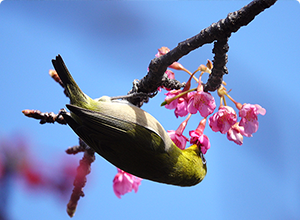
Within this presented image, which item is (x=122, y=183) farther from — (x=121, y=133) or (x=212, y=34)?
(x=212, y=34)

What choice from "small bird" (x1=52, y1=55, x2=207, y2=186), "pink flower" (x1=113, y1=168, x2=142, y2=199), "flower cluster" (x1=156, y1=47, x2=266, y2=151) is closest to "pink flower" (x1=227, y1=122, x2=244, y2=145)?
"flower cluster" (x1=156, y1=47, x2=266, y2=151)

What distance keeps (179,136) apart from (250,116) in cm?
71

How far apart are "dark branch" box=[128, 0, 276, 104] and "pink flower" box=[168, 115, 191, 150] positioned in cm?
53

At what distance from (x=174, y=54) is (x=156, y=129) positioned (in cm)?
70

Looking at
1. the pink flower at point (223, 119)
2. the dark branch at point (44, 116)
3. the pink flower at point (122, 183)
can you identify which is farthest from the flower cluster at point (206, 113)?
the dark branch at point (44, 116)

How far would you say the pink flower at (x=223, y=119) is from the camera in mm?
2619

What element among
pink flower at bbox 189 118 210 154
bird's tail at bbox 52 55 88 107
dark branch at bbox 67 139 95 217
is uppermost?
pink flower at bbox 189 118 210 154

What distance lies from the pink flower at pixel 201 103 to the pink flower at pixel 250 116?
0.99 feet

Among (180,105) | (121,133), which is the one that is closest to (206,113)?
(180,105)

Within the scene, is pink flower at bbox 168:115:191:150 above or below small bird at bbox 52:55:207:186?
above

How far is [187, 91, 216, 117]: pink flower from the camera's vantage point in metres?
2.55

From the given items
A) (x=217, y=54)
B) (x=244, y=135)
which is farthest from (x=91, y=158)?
(x=217, y=54)

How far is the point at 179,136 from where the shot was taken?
2955mm

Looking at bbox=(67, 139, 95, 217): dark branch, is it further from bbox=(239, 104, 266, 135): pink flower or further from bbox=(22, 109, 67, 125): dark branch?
bbox=(239, 104, 266, 135): pink flower
